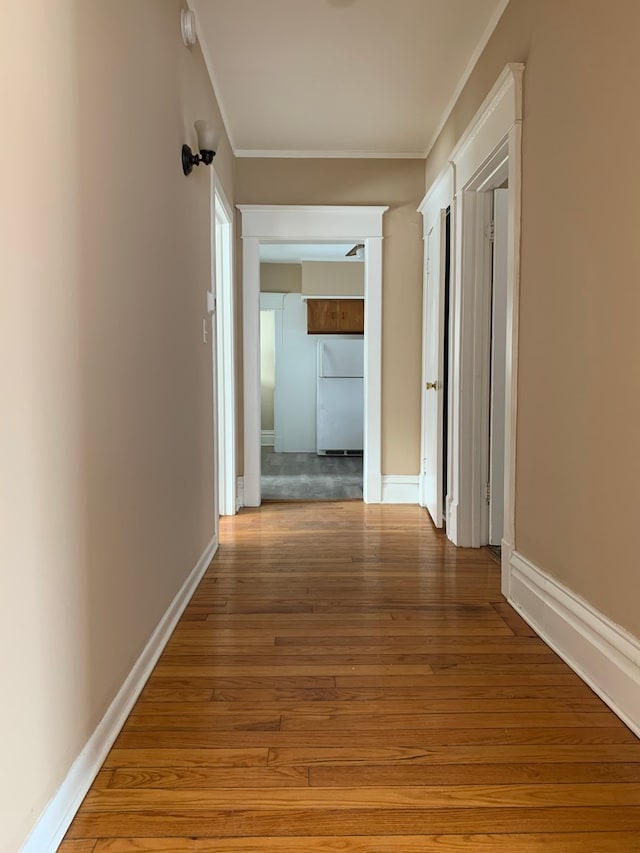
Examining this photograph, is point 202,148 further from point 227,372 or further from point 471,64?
point 227,372

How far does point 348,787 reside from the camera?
1385 millimetres

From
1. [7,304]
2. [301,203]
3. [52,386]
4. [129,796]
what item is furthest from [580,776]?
[301,203]

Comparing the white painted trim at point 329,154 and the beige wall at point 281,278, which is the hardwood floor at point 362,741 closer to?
the white painted trim at point 329,154

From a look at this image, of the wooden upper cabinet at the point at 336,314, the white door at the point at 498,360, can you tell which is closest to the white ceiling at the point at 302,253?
the wooden upper cabinet at the point at 336,314

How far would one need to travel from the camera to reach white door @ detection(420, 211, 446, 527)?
385 cm

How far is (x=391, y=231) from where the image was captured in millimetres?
4480

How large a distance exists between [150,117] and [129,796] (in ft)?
6.19

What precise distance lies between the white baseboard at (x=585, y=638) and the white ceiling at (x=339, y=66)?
7.71ft

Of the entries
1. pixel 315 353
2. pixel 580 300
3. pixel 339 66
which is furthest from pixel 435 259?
pixel 315 353

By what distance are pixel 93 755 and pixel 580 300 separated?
1.79m

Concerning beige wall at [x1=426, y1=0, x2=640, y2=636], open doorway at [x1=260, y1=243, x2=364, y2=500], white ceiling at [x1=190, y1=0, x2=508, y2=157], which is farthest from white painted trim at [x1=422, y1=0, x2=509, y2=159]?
open doorway at [x1=260, y1=243, x2=364, y2=500]

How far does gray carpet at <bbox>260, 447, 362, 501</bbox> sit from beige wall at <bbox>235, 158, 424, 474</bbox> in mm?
635

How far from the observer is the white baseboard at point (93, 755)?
117cm

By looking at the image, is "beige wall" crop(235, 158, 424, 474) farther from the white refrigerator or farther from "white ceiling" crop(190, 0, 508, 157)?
the white refrigerator
